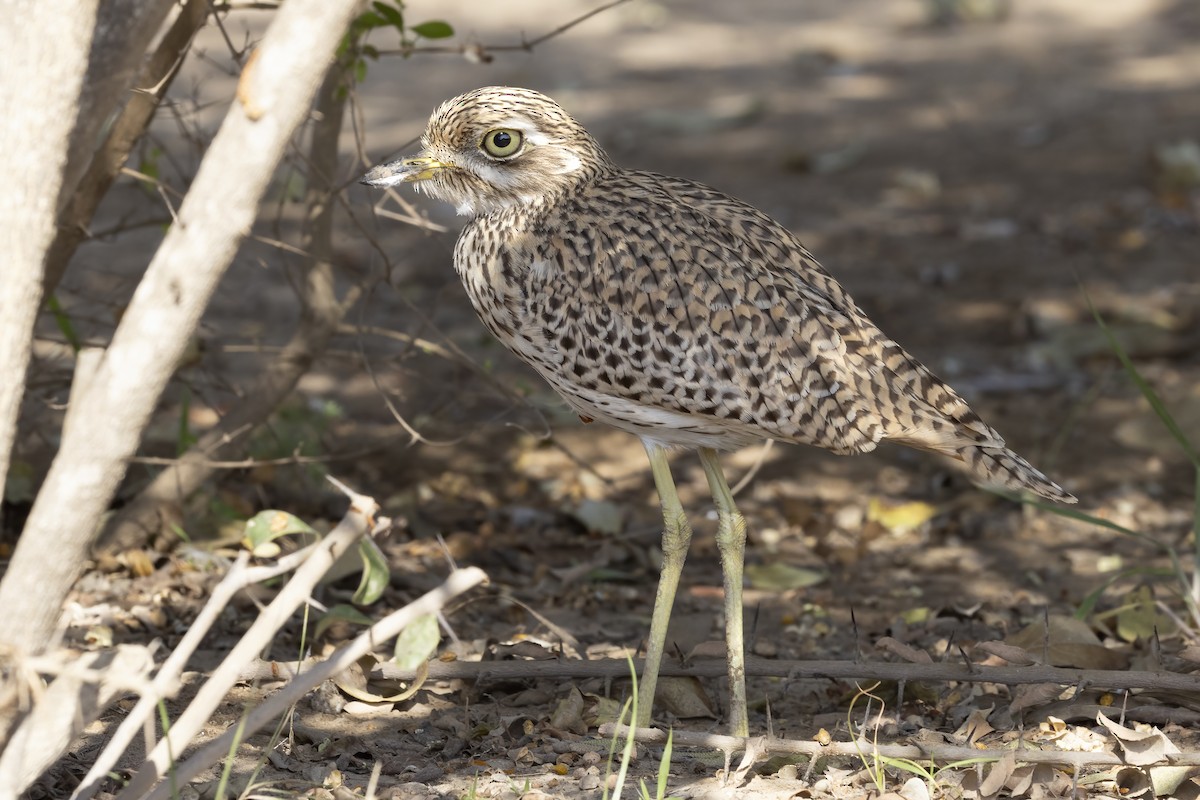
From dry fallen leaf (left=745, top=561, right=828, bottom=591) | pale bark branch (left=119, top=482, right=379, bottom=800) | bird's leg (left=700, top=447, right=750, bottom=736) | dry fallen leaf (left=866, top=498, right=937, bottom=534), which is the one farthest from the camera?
dry fallen leaf (left=866, top=498, right=937, bottom=534)

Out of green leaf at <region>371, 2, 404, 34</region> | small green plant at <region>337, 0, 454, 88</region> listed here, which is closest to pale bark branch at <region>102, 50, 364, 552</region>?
small green plant at <region>337, 0, 454, 88</region>

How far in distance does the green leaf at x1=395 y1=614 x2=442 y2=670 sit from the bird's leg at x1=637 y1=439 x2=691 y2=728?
0.58 m

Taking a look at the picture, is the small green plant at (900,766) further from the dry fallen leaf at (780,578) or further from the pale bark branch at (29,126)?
the pale bark branch at (29,126)

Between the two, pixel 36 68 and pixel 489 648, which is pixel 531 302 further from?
pixel 36 68

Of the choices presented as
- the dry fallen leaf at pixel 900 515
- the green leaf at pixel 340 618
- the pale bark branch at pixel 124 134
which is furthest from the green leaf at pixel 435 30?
the dry fallen leaf at pixel 900 515

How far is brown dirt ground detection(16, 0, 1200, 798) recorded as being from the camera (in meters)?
4.02

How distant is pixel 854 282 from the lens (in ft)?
25.1

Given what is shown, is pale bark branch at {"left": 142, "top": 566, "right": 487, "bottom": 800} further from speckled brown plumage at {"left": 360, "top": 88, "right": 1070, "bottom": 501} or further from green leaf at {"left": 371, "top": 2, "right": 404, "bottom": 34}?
green leaf at {"left": 371, "top": 2, "right": 404, "bottom": 34}

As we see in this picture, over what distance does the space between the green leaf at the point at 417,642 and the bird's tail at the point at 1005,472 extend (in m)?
1.41

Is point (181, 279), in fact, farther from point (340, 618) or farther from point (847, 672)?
point (847, 672)

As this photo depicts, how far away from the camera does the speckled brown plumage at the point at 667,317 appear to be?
Answer: 3.56 metres

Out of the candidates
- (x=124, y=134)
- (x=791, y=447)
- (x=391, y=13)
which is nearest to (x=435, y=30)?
(x=391, y=13)

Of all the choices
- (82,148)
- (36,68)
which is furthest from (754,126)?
(36,68)

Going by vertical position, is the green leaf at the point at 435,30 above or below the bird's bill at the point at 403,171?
above
